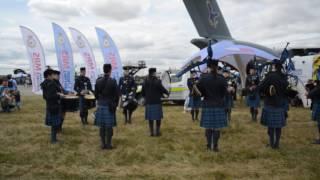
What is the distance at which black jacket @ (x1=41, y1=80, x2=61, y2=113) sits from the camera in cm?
684

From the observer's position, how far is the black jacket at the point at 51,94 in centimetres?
684

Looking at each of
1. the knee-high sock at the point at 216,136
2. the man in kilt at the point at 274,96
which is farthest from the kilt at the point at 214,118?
the man in kilt at the point at 274,96

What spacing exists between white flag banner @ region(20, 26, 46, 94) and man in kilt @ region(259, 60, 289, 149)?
1034 cm

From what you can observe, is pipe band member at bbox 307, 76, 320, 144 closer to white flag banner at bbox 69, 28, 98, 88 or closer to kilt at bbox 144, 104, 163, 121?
kilt at bbox 144, 104, 163, 121

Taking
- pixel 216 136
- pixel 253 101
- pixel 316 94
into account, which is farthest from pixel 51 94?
pixel 253 101

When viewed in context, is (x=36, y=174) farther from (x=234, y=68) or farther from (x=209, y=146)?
(x=234, y=68)

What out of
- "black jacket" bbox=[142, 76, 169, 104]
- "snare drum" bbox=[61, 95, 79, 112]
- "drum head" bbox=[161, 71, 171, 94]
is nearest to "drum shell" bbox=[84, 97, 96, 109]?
"snare drum" bbox=[61, 95, 79, 112]

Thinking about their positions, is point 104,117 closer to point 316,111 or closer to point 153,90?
point 153,90

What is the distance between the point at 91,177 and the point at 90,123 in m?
5.30

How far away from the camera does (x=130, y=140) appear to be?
743 cm

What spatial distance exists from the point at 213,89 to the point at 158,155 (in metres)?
1.41

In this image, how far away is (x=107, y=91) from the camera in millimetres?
6344

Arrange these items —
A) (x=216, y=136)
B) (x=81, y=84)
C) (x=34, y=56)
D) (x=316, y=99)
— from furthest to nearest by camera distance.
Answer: (x=34, y=56), (x=81, y=84), (x=316, y=99), (x=216, y=136)

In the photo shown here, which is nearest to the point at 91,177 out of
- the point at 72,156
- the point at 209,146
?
the point at 72,156
